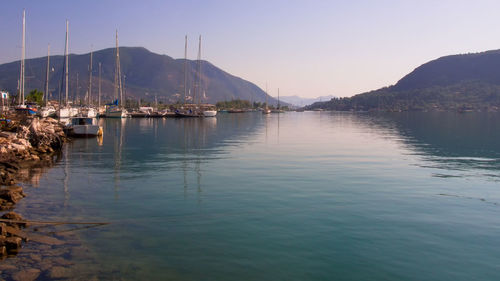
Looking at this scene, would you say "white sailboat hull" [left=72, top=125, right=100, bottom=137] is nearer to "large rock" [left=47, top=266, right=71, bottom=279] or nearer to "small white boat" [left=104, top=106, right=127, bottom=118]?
"large rock" [left=47, top=266, right=71, bottom=279]

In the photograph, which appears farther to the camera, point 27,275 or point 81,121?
point 81,121

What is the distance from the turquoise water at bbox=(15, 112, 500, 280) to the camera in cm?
1282

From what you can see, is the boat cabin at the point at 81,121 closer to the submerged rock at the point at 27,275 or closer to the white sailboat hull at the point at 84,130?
the white sailboat hull at the point at 84,130

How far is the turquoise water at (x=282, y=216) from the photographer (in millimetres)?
12820

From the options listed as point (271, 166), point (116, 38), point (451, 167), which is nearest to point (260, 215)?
point (271, 166)

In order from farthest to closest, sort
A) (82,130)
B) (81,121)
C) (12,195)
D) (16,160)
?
1. (81,121)
2. (82,130)
3. (16,160)
4. (12,195)

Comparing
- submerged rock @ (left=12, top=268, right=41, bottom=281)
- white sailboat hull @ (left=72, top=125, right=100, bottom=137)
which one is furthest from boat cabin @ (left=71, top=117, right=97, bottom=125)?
submerged rock @ (left=12, top=268, right=41, bottom=281)

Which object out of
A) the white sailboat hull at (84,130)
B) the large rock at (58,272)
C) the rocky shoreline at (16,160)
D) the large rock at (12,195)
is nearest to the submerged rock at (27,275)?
the large rock at (58,272)

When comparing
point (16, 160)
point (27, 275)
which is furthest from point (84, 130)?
point (27, 275)

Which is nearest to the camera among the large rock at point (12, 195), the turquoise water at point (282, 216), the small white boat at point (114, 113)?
the turquoise water at point (282, 216)

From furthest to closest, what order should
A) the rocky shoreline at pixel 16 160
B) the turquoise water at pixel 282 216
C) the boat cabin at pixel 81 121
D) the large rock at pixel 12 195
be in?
the boat cabin at pixel 81 121
the large rock at pixel 12 195
the rocky shoreline at pixel 16 160
the turquoise water at pixel 282 216

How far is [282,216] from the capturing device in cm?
1825

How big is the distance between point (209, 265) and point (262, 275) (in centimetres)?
184

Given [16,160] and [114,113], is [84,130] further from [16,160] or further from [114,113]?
[114,113]
